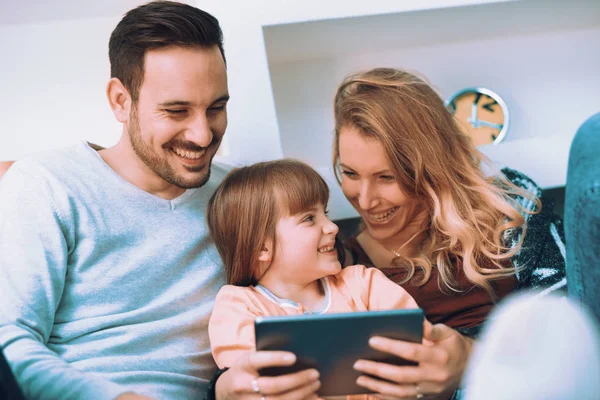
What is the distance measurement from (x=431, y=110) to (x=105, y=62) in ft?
3.60

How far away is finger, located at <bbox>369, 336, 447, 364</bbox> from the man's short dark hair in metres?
0.80

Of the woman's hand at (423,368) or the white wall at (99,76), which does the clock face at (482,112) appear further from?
the woman's hand at (423,368)

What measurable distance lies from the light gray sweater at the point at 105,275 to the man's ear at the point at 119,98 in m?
0.11

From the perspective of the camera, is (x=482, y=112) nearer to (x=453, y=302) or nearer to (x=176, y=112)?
(x=453, y=302)

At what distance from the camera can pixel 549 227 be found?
1666 mm

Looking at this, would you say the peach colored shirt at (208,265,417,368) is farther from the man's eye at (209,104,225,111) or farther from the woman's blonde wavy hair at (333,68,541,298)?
the man's eye at (209,104,225,111)

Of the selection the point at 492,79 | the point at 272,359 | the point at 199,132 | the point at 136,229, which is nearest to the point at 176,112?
the point at 199,132

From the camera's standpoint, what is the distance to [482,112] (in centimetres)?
248

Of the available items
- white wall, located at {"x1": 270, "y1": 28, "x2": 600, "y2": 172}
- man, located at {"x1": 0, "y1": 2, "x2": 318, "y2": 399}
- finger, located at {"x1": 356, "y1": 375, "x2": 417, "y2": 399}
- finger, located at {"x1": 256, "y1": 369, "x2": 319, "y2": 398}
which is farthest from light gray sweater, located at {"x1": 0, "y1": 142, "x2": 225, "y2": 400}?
white wall, located at {"x1": 270, "y1": 28, "x2": 600, "y2": 172}

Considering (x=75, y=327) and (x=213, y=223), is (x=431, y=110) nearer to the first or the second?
(x=213, y=223)

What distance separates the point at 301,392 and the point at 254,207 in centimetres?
47

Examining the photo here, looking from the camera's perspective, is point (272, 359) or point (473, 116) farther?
point (473, 116)

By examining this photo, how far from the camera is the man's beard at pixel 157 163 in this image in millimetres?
1438

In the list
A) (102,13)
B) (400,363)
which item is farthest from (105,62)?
(400,363)
